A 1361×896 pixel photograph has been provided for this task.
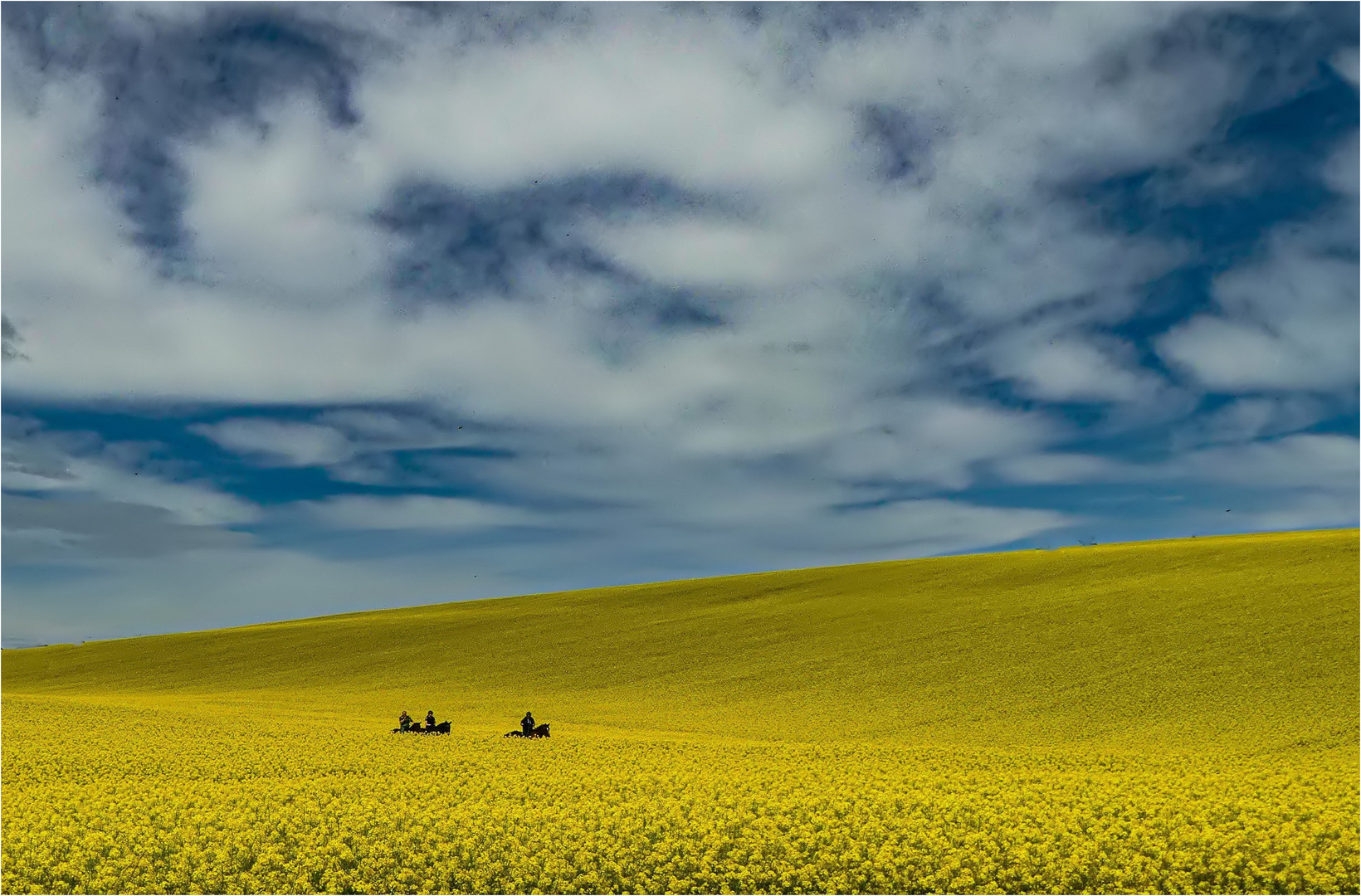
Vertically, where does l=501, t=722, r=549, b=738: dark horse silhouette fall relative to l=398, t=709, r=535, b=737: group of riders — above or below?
below

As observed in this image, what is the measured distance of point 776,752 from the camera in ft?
76.1

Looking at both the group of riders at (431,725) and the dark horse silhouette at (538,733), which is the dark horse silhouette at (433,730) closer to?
the group of riders at (431,725)

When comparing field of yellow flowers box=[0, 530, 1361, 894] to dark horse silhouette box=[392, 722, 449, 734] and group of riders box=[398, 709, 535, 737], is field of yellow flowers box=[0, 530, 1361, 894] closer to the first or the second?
group of riders box=[398, 709, 535, 737]

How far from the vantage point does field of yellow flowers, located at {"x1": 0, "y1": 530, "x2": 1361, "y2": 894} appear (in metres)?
12.7

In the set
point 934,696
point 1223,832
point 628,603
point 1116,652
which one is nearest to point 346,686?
point 628,603

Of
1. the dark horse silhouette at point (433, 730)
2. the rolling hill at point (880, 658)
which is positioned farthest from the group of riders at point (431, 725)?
the rolling hill at point (880, 658)

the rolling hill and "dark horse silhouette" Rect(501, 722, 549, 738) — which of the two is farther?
the rolling hill

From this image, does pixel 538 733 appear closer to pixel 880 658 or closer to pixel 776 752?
pixel 776 752

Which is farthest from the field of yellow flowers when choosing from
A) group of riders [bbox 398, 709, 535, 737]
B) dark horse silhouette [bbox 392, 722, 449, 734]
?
dark horse silhouette [bbox 392, 722, 449, 734]

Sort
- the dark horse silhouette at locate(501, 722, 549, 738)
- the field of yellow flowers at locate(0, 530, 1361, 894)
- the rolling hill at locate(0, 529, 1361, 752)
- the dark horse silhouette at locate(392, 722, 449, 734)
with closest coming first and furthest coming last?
the field of yellow flowers at locate(0, 530, 1361, 894)
the dark horse silhouette at locate(501, 722, 549, 738)
the dark horse silhouette at locate(392, 722, 449, 734)
the rolling hill at locate(0, 529, 1361, 752)

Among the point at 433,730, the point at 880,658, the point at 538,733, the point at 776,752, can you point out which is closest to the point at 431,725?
the point at 433,730

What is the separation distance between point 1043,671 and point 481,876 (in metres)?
30.2

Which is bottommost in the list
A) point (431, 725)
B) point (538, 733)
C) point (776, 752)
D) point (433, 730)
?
point (776, 752)

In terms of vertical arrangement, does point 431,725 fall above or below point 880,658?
below
